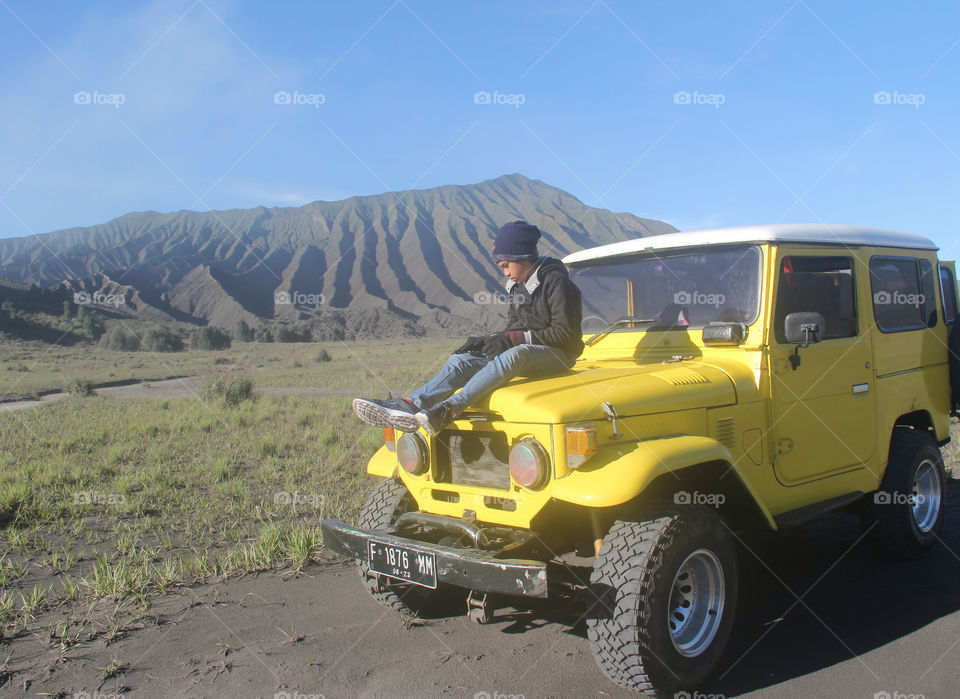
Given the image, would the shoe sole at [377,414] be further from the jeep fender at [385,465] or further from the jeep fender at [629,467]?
the jeep fender at [629,467]

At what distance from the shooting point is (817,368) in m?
4.63

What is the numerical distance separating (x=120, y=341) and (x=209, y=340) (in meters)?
4.99

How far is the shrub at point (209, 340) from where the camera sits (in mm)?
44438

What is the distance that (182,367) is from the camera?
30.0 m

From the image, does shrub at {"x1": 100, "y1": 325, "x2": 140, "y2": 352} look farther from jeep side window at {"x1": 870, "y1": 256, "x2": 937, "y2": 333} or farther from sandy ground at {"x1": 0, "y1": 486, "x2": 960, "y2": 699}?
jeep side window at {"x1": 870, "y1": 256, "x2": 937, "y2": 333}

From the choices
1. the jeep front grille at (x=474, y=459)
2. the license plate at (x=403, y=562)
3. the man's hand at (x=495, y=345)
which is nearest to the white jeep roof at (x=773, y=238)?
the man's hand at (x=495, y=345)

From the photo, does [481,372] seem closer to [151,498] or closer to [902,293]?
[902,293]

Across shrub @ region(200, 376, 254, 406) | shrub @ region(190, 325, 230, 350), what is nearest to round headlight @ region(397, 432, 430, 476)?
shrub @ region(200, 376, 254, 406)

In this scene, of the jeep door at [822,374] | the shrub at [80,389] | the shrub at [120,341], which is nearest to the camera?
the jeep door at [822,374]

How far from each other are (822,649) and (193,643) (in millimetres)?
3469

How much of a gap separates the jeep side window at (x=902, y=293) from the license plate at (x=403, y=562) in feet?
12.2

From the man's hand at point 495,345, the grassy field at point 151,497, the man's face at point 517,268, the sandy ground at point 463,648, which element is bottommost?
the sandy ground at point 463,648

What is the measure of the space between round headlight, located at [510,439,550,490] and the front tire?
44cm

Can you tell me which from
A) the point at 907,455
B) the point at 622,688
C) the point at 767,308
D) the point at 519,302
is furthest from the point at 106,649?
the point at 907,455
